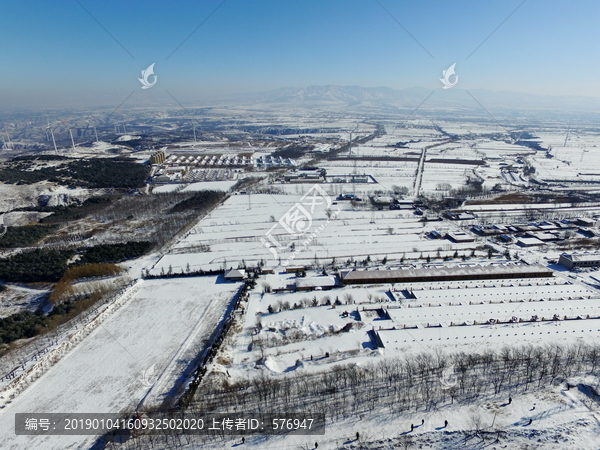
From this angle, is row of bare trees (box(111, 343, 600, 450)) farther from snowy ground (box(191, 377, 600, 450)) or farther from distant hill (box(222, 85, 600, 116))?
distant hill (box(222, 85, 600, 116))

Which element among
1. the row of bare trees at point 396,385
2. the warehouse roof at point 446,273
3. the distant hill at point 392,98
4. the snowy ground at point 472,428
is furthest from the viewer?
the distant hill at point 392,98

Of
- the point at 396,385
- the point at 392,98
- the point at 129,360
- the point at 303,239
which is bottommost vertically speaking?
the point at 129,360

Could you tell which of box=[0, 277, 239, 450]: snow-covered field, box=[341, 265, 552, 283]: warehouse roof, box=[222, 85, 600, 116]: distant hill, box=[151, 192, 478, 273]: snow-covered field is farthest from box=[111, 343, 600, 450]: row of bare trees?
box=[222, 85, 600, 116]: distant hill

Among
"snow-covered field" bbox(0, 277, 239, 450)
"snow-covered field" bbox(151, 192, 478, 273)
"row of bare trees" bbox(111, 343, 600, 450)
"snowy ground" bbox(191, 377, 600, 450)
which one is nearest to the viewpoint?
"snowy ground" bbox(191, 377, 600, 450)

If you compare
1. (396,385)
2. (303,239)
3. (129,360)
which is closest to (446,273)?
(396,385)

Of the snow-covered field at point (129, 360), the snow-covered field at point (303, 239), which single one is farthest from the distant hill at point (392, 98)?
the snow-covered field at point (129, 360)

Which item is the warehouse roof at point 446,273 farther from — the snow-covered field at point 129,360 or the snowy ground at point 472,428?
the snowy ground at point 472,428

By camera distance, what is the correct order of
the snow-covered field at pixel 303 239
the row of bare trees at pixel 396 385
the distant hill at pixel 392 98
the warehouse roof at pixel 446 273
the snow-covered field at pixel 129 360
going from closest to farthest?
1. the row of bare trees at pixel 396 385
2. the snow-covered field at pixel 129 360
3. the warehouse roof at pixel 446 273
4. the snow-covered field at pixel 303 239
5. the distant hill at pixel 392 98

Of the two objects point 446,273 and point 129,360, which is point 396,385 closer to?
point 446,273

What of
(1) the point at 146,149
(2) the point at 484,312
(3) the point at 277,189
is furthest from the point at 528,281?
(1) the point at 146,149
